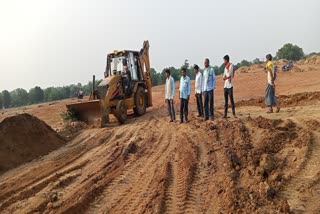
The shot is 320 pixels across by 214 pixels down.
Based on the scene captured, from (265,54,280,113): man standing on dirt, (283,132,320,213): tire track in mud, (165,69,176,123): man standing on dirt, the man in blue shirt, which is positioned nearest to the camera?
(283,132,320,213): tire track in mud

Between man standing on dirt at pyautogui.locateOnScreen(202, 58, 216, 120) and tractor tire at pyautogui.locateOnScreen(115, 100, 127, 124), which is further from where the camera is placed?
tractor tire at pyautogui.locateOnScreen(115, 100, 127, 124)

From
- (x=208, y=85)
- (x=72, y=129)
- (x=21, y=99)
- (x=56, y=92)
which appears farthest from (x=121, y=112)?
(x=21, y=99)

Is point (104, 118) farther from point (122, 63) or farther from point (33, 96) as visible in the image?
point (33, 96)

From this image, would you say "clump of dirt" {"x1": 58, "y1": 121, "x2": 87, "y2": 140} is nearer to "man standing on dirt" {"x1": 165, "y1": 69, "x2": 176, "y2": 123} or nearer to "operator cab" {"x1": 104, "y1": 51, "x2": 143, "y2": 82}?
"operator cab" {"x1": 104, "y1": 51, "x2": 143, "y2": 82}

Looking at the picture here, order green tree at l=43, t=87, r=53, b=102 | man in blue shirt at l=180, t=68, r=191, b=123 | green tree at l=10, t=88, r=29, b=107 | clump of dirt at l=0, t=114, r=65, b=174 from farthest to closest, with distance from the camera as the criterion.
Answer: green tree at l=10, t=88, r=29, b=107 < green tree at l=43, t=87, r=53, b=102 < man in blue shirt at l=180, t=68, r=191, b=123 < clump of dirt at l=0, t=114, r=65, b=174

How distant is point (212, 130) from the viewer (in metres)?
9.16

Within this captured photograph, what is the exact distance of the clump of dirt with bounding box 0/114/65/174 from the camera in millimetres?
8836

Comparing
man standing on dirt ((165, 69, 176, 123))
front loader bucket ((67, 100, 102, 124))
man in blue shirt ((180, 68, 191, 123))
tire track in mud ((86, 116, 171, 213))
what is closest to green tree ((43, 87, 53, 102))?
front loader bucket ((67, 100, 102, 124))

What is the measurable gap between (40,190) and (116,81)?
8.29 meters

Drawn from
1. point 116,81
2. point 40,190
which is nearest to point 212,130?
point 40,190

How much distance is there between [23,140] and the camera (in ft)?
32.3

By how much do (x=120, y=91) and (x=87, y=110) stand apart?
150 cm

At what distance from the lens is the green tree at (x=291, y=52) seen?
66.9m

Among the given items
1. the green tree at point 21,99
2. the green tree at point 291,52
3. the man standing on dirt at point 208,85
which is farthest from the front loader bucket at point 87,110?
the green tree at point 21,99
